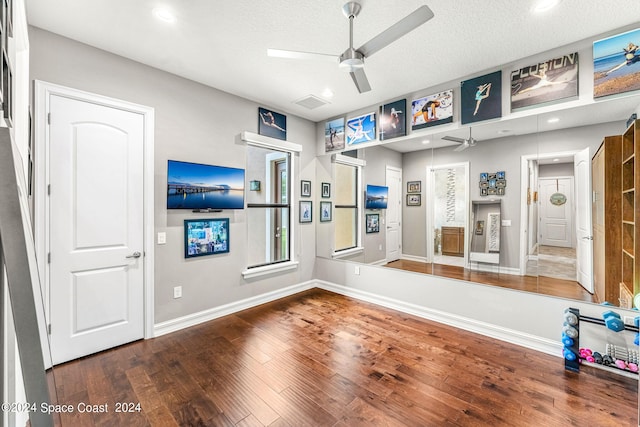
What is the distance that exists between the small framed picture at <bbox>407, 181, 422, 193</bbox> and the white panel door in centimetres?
319

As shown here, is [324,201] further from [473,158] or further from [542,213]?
[542,213]

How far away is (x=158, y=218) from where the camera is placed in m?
3.04

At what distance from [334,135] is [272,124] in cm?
105

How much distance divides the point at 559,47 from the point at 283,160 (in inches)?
135

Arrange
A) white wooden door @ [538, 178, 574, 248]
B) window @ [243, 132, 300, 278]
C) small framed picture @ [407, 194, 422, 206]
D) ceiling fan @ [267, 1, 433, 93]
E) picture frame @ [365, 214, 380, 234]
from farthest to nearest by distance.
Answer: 1. picture frame @ [365, 214, 380, 234]
2. window @ [243, 132, 300, 278]
3. small framed picture @ [407, 194, 422, 206]
4. white wooden door @ [538, 178, 574, 248]
5. ceiling fan @ [267, 1, 433, 93]

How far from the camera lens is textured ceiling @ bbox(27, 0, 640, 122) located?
2.13 metres

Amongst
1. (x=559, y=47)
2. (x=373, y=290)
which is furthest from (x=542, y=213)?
(x=373, y=290)

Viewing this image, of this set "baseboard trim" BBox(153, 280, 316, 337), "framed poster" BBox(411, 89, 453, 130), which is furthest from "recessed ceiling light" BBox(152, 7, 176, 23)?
"baseboard trim" BBox(153, 280, 316, 337)

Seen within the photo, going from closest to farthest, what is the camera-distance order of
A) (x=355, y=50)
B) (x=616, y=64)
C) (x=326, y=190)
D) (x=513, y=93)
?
1. (x=355, y=50)
2. (x=616, y=64)
3. (x=513, y=93)
4. (x=326, y=190)

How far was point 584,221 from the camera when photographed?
2.58 m

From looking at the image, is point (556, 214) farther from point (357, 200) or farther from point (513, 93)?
point (357, 200)

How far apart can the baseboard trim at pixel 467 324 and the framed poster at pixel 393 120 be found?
2278 mm

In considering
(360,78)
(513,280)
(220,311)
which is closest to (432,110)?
(360,78)

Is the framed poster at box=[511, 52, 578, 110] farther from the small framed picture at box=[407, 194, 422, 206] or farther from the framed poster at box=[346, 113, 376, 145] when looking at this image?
Result: the framed poster at box=[346, 113, 376, 145]
